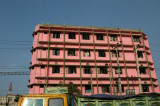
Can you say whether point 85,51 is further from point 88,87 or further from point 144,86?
point 144,86

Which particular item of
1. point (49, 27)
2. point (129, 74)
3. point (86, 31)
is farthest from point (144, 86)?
point (49, 27)

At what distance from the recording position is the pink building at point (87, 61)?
31.6 meters

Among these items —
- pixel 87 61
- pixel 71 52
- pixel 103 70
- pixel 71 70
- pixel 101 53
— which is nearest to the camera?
pixel 71 70

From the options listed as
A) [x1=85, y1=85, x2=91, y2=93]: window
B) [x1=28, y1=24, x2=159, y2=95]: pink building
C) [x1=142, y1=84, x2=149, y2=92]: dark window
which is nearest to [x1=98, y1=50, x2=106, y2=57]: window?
[x1=28, y1=24, x2=159, y2=95]: pink building

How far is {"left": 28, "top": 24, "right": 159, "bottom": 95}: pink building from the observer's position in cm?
3158

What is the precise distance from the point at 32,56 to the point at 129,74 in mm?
20802

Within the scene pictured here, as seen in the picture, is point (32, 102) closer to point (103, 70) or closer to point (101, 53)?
point (103, 70)

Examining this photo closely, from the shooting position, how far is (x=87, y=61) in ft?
A: 110

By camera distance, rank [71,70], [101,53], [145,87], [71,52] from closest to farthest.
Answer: [71,70], [71,52], [145,87], [101,53]

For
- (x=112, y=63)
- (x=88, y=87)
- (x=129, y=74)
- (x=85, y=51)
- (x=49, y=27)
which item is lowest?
Answer: (x=88, y=87)

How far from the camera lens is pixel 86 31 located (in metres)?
35.4

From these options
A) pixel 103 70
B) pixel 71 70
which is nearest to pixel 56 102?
pixel 71 70

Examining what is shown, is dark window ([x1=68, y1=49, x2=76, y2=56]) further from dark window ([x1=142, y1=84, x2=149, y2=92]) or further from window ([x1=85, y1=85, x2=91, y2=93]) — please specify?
dark window ([x1=142, y1=84, x2=149, y2=92])

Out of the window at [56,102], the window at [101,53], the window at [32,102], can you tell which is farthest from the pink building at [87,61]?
the window at [32,102]
